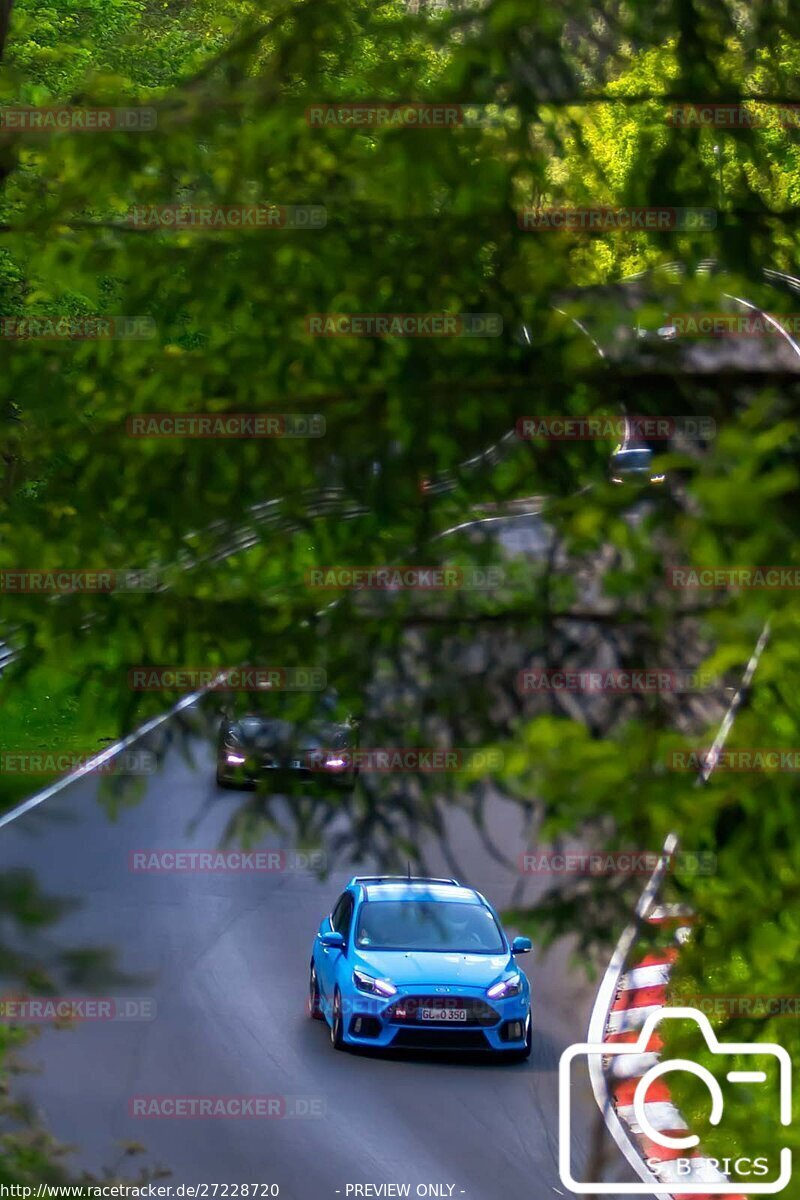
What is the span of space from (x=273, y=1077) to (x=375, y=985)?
4.18 ft

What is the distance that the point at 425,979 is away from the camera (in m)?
12.6

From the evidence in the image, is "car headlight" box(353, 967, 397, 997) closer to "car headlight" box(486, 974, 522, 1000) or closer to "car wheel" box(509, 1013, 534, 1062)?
"car headlight" box(486, 974, 522, 1000)

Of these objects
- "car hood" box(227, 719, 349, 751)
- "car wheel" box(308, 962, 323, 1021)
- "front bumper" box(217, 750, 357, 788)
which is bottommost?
"car wheel" box(308, 962, 323, 1021)

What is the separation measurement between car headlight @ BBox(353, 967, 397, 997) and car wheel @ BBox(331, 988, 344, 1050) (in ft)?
2.95

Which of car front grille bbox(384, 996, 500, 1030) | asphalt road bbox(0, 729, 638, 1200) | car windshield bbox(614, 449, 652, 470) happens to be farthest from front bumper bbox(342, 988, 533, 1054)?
car windshield bbox(614, 449, 652, 470)

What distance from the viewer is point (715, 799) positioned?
2777mm

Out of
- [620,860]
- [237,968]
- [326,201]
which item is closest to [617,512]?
[620,860]

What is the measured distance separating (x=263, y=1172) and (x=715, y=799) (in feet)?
31.6

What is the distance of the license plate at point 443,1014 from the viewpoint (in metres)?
12.8

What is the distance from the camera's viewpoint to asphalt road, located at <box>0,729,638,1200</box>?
38.1 ft

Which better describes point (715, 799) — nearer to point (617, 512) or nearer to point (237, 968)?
point (617, 512)

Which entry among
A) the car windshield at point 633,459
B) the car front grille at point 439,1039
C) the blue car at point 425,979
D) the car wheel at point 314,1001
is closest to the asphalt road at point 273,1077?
the car wheel at point 314,1001

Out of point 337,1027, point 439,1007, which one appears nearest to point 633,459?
point 439,1007

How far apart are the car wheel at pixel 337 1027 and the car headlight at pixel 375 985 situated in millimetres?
899
